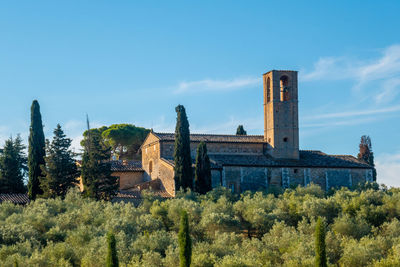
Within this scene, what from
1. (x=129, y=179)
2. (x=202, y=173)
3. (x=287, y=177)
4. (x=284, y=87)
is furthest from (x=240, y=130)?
(x=202, y=173)

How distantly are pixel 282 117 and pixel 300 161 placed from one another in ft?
11.3

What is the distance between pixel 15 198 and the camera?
3581 cm

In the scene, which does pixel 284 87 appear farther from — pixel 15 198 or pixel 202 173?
pixel 15 198

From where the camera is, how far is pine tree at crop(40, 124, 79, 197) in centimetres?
3509

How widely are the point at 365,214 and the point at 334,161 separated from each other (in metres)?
12.2

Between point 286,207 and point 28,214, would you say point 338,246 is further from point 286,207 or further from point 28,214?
point 28,214

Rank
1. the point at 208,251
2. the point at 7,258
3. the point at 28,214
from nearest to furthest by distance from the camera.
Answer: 1. the point at 7,258
2. the point at 208,251
3. the point at 28,214

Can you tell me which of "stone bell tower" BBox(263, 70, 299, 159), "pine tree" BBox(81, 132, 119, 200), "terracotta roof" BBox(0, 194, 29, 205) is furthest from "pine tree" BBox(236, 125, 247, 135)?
"terracotta roof" BBox(0, 194, 29, 205)

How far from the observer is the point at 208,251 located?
2259 centimetres

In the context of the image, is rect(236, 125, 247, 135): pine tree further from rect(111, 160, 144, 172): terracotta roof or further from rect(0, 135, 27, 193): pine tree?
rect(0, 135, 27, 193): pine tree

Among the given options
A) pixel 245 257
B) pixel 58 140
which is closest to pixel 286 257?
pixel 245 257

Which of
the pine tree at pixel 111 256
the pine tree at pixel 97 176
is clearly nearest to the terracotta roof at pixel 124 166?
the pine tree at pixel 97 176

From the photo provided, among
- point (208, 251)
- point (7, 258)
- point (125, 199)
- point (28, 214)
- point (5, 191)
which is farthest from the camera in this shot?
point (5, 191)

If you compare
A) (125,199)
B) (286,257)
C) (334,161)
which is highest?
(334,161)
